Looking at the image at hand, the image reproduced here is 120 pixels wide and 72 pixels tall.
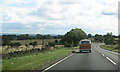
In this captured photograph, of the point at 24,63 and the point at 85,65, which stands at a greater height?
the point at 24,63

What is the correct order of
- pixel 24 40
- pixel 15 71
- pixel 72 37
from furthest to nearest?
pixel 72 37
pixel 24 40
pixel 15 71

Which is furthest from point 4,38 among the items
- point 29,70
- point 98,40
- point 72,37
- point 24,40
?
point 98,40

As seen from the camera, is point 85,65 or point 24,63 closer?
point 24,63

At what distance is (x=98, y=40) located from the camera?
180000mm

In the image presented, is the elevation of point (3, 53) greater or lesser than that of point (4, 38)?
lesser

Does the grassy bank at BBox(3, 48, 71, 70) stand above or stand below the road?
above

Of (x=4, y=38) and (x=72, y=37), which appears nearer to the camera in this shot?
(x=4, y=38)

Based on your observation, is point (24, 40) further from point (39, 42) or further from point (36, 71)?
point (36, 71)

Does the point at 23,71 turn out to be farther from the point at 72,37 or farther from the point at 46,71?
the point at 72,37

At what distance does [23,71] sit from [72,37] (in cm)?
8223

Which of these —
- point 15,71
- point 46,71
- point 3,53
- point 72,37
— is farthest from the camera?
point 72,37

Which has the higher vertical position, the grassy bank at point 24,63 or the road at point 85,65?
the grassy bank at point 24,63

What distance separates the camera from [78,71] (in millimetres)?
10633

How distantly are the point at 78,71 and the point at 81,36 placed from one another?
84.6 m
